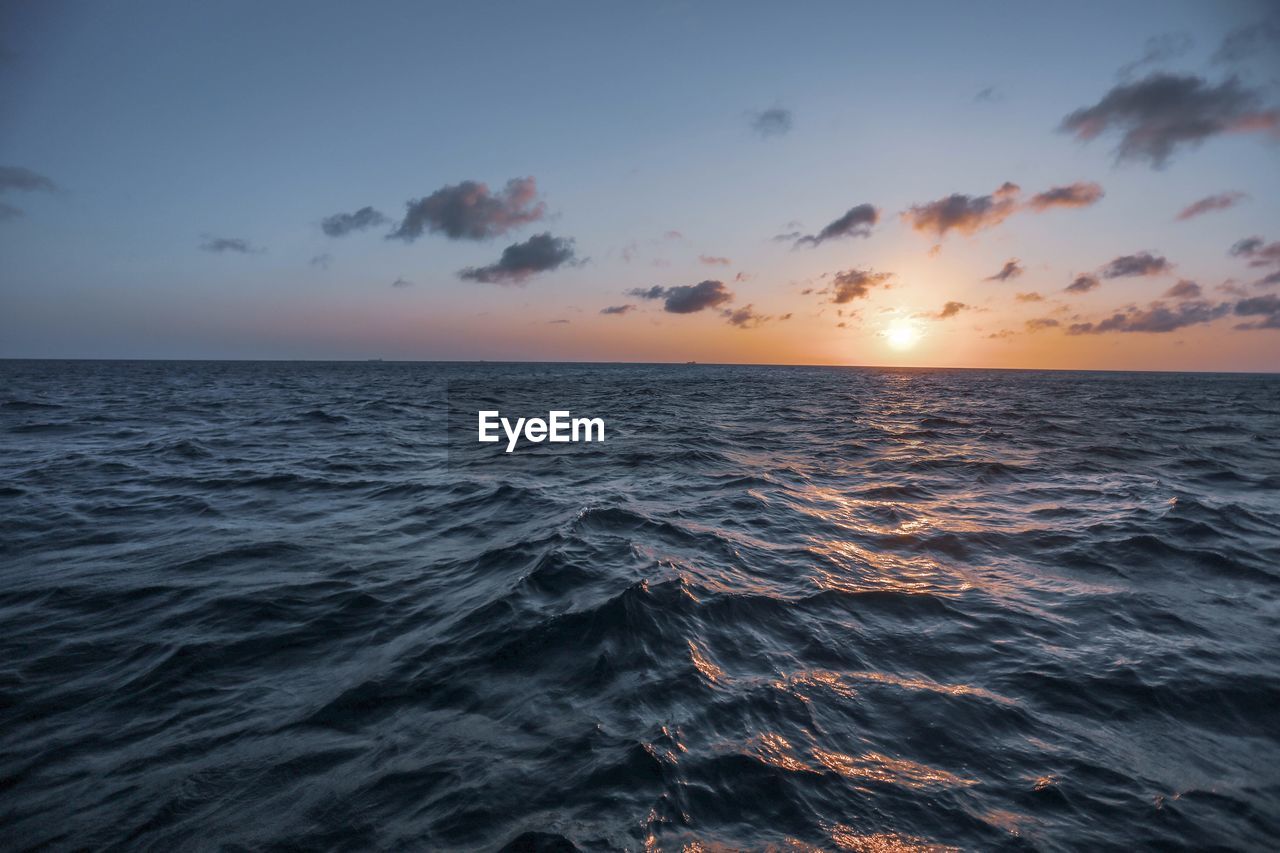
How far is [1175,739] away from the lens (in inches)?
196

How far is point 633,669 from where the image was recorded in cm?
596

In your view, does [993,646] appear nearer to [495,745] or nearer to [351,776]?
[495,745]

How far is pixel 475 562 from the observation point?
30.2ft

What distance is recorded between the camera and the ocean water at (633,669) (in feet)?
13.2

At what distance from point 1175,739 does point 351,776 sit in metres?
7.23

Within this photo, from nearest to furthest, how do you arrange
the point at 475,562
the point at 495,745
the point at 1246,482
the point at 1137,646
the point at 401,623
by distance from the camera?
the point at 495,745
the point at 1137,646
the point at 401,623
the point at 475,562
the point at 1246,482

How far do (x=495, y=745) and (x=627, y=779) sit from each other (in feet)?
4.06

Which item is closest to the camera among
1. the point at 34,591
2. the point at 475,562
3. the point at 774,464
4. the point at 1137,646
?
the point at 1137,646

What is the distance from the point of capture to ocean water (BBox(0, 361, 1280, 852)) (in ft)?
13.2

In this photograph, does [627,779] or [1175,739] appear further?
[1175,739]

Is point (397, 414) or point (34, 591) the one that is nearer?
point (34, 591)

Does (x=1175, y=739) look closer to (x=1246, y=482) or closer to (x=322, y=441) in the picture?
(x=1246, y=482)

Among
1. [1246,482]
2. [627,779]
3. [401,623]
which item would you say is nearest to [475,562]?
[401,623]

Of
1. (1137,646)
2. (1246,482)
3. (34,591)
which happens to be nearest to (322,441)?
(34,591)
